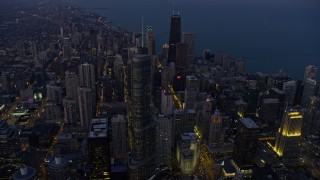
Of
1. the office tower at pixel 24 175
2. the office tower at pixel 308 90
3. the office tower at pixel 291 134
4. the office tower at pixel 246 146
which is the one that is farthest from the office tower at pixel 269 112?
the office tower at pixel 24 175

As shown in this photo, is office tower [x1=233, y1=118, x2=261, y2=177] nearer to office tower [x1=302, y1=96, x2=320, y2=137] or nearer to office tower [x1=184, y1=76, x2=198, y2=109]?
office tower [x1=302, y1=96, x2=320, y2=137]

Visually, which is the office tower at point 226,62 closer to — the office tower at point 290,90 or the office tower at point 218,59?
the office tower at point 218,59

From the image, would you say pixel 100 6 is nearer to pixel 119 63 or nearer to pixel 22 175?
pixel 119 63

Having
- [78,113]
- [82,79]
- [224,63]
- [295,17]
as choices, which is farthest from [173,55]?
[295,17]

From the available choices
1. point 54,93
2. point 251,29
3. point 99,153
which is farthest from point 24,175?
point 251,29

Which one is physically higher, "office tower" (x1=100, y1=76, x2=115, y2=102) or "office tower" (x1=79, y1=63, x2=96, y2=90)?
"office tower" (x1=79, y1=63, x2=96, y2=90)

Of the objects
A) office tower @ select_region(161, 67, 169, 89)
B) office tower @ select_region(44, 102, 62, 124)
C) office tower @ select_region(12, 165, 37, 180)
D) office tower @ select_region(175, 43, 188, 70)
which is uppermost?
office tower @ select_region(175, 43, 188, 70)

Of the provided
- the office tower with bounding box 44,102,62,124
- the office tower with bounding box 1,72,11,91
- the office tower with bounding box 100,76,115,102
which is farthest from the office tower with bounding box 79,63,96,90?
the office tower with bounding box 1,72,11,91
